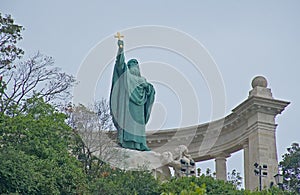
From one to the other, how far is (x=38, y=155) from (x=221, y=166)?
1498cm

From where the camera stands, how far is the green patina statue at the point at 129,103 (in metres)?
33.0

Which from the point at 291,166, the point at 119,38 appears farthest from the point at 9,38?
the point at 291,166

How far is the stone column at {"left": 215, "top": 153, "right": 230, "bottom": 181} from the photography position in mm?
42031

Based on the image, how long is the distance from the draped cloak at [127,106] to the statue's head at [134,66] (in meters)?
0.31

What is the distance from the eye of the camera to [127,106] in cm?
3334

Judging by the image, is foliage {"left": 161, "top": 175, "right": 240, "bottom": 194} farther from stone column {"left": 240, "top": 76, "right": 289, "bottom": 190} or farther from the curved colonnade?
stone column {"left": 240, "top": 76, "right": 289, "bottom": 190}

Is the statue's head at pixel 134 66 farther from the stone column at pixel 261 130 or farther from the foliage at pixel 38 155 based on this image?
the stone column at pixel 261 130

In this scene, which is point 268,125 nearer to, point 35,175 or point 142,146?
point 142,146

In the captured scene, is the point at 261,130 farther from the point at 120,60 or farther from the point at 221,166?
the point at 120,60

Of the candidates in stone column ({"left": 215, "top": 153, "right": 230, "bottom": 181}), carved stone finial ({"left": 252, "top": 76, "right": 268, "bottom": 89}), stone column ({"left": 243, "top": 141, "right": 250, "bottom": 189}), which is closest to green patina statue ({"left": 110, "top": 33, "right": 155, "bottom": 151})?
carved stone finial ({"left": 252, "top": 76, "right": 268, "bottom": 89})

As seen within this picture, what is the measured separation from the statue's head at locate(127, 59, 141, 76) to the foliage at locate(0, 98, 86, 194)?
396 cm

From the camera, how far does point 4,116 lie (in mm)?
29859

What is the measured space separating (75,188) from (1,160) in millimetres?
3312

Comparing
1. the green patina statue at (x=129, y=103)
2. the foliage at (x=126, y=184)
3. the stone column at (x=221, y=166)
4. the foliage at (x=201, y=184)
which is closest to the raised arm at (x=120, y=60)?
the green patina statue at (x=129, y=103)
